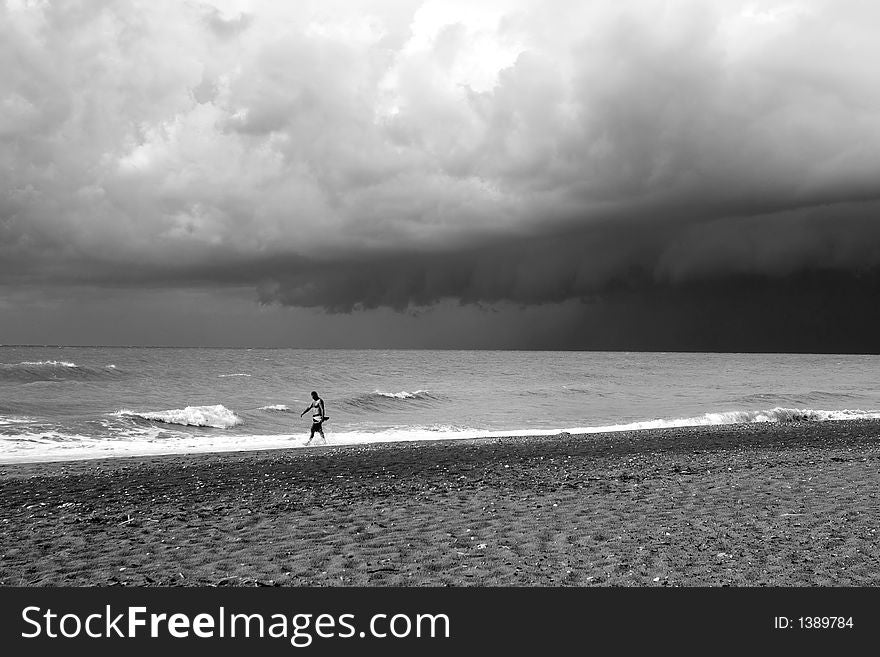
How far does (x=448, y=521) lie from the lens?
11.3 m

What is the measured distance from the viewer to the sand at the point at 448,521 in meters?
8.55

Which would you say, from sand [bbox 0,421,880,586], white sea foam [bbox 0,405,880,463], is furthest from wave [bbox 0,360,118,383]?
sand [bbox 0,421,880,586]

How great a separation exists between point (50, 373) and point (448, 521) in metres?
74.2

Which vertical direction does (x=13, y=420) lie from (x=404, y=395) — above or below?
above

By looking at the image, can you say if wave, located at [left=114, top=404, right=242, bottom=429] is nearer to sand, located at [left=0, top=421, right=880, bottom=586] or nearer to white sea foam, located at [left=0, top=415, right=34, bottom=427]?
white sea foam, located at [left=0, top=415, right=34, bottom=427]

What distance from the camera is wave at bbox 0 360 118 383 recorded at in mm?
68463

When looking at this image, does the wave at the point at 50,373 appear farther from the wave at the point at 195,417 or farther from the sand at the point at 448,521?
the sand at the point at 448,521

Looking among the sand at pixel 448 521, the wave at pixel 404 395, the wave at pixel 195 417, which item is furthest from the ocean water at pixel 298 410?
the sand at pixel 448 521

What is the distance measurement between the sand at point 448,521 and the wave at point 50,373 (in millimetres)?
57104

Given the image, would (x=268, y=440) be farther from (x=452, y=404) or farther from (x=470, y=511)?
(x=452, y=404)

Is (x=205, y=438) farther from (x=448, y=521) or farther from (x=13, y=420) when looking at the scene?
(x=448, y=521)

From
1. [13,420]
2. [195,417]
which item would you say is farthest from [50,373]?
[195,417]

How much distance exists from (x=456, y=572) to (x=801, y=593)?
3906mm

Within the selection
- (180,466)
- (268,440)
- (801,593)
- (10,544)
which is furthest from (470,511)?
(268,440)
